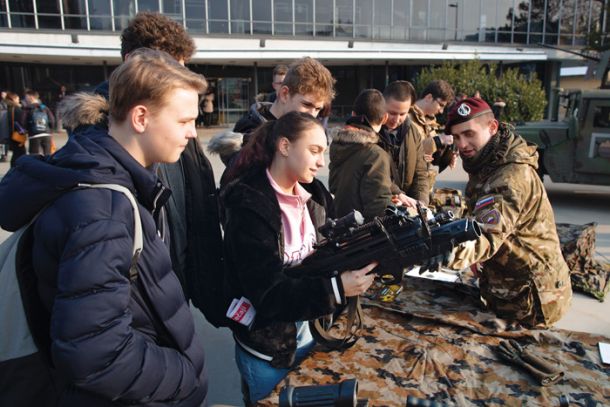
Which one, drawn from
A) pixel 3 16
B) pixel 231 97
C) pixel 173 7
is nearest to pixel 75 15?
pixel 3 16

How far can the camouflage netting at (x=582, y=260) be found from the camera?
167 inches

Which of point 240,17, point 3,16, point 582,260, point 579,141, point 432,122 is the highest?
point 240,17

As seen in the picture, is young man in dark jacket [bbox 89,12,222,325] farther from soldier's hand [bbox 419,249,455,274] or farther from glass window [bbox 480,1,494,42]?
glass window [bbox 480,1,494,42]

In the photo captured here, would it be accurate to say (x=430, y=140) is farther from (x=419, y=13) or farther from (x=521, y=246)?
(x=419, y=13)

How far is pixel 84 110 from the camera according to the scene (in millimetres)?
1670

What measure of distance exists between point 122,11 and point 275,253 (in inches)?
885

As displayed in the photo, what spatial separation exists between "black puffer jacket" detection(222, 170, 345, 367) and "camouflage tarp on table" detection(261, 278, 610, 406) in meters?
0.19

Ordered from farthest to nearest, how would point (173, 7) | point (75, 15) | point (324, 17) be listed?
1. point (324, 17)
2. point (173, 7)
3. point (75, 15)

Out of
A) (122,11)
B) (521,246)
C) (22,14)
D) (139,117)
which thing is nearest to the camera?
(139,117)

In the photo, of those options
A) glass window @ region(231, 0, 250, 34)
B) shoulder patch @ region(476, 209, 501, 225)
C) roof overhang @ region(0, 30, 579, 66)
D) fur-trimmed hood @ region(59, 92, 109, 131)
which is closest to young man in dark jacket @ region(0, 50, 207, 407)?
fur-trimmed hood @ region(59, 92, 109, 131)

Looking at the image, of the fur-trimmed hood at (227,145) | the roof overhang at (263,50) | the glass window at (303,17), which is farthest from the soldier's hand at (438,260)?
the glass window at (303,17)

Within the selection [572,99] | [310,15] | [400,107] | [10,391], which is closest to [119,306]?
[10,391]

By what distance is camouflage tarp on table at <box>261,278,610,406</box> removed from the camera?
5.89 ft

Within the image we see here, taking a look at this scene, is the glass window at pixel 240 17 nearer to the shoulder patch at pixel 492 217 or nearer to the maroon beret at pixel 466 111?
the maroon beret at pixel 466 111
